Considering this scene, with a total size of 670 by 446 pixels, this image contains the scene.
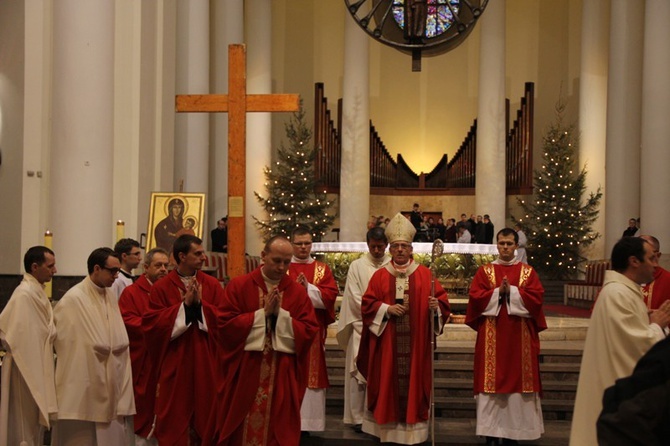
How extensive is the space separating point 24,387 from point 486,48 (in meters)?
17.1

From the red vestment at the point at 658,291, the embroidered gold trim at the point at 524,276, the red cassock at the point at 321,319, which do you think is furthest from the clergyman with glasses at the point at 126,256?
the red vestment at the point at 658,291

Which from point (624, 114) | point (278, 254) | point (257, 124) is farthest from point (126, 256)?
point (624, 114)

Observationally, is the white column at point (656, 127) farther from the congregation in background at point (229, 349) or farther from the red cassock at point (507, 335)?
the congregation in background at point (229, 349)

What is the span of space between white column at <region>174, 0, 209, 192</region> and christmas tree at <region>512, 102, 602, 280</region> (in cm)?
824

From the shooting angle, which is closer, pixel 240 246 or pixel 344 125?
pixel 240 246

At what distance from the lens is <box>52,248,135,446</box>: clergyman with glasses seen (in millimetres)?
6820

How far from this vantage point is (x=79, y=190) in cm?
1157

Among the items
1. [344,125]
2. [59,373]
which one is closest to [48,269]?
[59,373]

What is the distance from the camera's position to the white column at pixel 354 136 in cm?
2162

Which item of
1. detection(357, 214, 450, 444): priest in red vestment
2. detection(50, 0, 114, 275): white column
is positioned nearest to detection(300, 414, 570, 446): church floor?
detection(357, 214, 450, 444): priest in red vestment

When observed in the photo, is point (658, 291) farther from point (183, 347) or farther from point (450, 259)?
point (450, 259)

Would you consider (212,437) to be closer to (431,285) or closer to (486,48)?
(431,285)

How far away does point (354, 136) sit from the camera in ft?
71.4

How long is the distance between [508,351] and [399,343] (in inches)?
38.7
